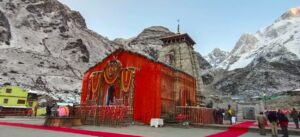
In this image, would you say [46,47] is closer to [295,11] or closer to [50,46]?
[50,46]

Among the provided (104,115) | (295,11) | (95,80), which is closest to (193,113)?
(104,115)

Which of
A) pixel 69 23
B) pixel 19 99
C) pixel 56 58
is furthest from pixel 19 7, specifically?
pixel 19 99

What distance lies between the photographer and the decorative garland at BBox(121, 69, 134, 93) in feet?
67.2

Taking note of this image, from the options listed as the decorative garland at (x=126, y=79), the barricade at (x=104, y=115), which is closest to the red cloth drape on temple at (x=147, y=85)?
the decorative garland at (x=126, y=79)

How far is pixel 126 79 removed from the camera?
68.1ft

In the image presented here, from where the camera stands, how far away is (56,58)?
3219 inches

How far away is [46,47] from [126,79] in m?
77.0

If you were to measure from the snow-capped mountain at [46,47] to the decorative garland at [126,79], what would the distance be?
3708 cm

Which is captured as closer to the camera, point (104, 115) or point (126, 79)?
point (104, 115)

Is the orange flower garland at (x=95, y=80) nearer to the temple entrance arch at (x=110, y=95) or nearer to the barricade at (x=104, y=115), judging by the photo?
the temple entrance arch at (x=110, y=95)

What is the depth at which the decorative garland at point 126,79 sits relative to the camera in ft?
67.2

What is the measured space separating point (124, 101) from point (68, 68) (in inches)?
2512

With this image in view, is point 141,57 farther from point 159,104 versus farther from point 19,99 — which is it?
point 19,99

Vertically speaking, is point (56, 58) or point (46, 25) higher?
point (46, 25)
